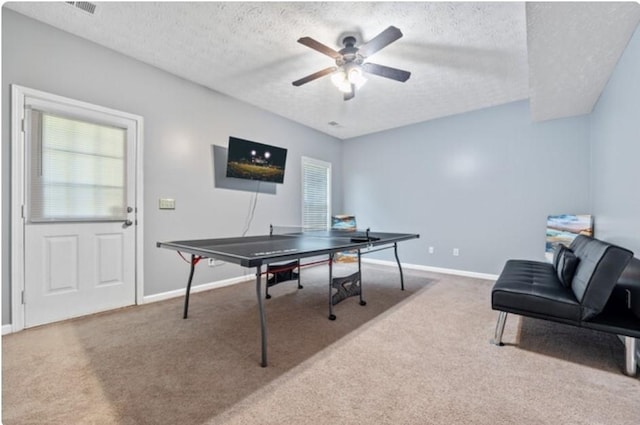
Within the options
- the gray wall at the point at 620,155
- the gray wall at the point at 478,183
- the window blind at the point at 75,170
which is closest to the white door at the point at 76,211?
the window blind at the point at 75,170

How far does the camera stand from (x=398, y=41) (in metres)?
2.60

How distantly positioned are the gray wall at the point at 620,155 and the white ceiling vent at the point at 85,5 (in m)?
4.19

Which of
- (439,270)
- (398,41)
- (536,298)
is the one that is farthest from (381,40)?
(439,270)

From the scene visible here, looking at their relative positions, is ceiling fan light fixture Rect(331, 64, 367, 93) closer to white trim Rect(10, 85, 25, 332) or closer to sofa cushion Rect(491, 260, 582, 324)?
sofa cushion Rect(491, 260, 582, 324)

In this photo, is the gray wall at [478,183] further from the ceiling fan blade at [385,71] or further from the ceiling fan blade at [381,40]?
the ceiling fan blade at [381,40]

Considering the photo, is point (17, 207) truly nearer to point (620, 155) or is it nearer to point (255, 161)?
point (255, 161)

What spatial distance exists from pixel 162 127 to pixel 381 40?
2666mm

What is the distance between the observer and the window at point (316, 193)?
523 centimetres

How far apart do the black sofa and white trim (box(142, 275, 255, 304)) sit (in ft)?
10.5

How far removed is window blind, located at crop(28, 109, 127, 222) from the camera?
245cm

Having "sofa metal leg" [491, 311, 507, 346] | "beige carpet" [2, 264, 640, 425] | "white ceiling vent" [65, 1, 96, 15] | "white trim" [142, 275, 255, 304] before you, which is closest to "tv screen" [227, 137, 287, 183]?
"white trim" [142, 275, 255, 304]

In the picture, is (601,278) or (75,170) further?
(75,170)

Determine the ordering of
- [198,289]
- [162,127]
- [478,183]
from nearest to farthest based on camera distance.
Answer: [162,127] → [198,289] → [478,183]

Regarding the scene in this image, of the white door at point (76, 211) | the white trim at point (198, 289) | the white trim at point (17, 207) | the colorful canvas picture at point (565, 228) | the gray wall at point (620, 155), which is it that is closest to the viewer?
the gray wall at point (620, 155)
